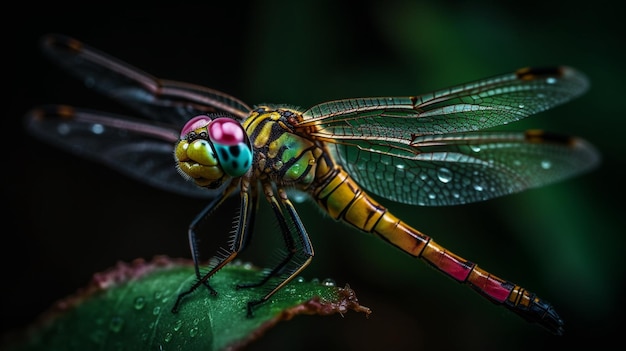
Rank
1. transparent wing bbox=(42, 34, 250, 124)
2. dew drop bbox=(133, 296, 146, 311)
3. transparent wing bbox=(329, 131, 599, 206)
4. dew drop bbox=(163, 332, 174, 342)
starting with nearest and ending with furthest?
dew drop bbox=(163, 332, 174, 342) → dew drop bbox=(133, 296, 146, 311) → transparent wing bbox=(329, 131, 599, 206) → transparent wing bbox=(42, 34, 250, 124)

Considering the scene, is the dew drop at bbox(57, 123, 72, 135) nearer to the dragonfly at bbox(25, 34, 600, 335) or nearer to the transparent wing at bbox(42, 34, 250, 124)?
the dragonfly at bbox(25, 34, 600, 335)

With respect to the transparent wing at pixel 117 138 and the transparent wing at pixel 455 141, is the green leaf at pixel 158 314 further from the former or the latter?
the transparent wing at pixel 117 138

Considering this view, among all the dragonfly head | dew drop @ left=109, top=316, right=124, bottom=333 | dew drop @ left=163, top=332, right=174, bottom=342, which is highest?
the dragonfly head

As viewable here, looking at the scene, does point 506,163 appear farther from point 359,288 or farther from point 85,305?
point 85,305

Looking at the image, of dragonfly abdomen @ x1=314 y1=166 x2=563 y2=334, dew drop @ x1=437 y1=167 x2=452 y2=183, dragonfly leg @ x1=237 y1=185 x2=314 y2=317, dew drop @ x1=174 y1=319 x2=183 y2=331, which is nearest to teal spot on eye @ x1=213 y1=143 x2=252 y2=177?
dragonfly leg @ x1=237 y1=185 x2=314 y2=317

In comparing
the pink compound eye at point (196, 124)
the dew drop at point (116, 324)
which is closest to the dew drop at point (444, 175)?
the pink compound eye at point (196, 124)

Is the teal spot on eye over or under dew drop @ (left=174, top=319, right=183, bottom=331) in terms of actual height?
over

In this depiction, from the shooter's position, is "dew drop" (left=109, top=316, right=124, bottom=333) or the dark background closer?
"dew drop" (left=109, top=316, right=124, bottom=333)
